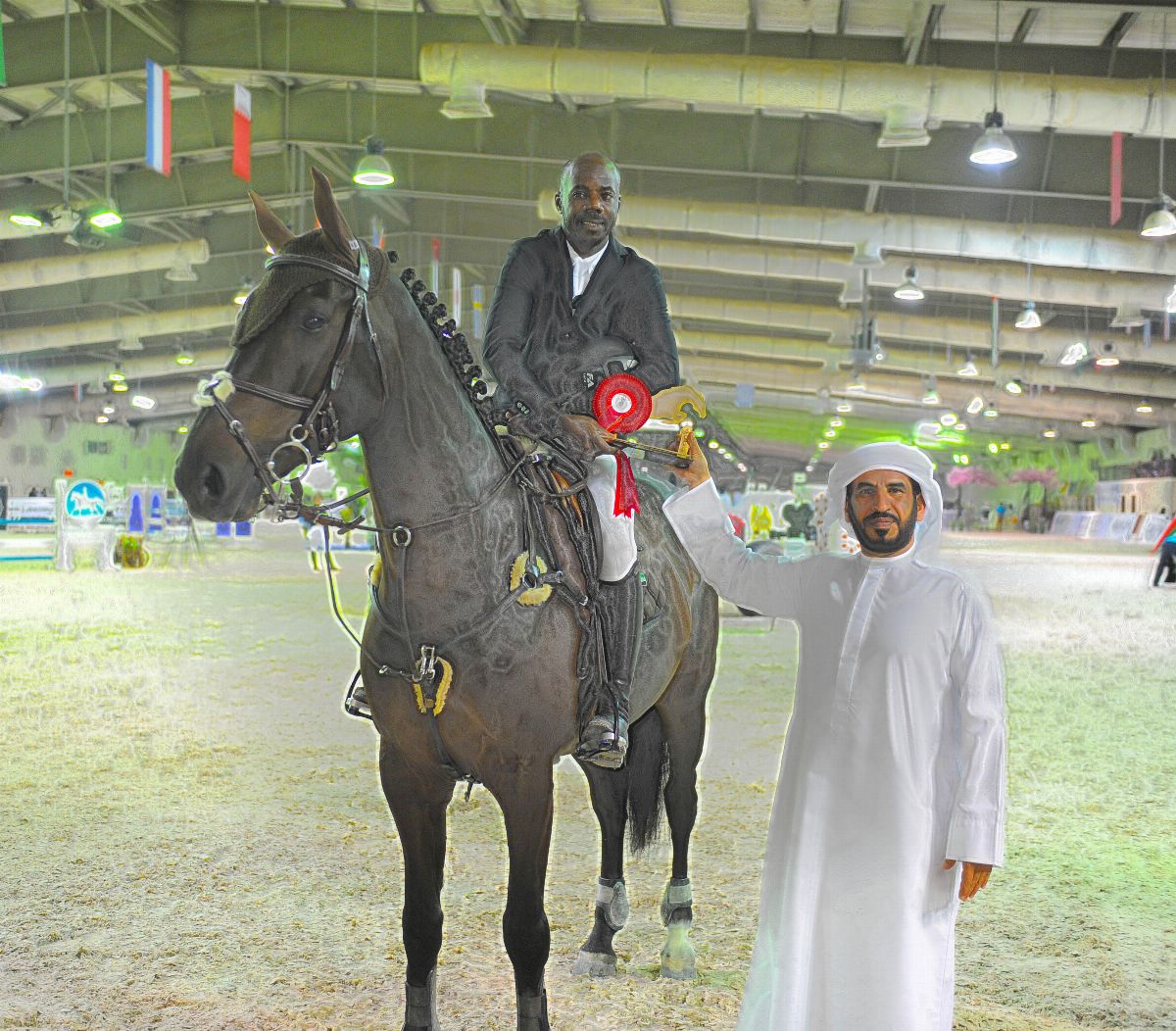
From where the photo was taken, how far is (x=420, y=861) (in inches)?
115

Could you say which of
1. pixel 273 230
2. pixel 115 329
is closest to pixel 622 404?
pixel 273 230

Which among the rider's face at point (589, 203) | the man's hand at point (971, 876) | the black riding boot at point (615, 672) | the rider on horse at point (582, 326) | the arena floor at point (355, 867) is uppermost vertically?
the rider's face at point (589, 203)

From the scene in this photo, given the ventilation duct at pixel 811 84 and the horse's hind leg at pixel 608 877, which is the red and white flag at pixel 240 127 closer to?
the ventilation duct at pixel 811 84

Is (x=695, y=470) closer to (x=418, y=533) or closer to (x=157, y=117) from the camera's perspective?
(x=418, y=533)

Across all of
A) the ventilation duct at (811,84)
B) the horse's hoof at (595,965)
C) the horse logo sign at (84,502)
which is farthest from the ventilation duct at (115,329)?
the horse's hoof at (595,965)

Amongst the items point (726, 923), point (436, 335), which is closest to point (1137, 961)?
point (726, 923)

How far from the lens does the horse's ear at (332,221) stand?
7.81ft

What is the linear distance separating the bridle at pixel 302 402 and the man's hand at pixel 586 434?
2.10 feet

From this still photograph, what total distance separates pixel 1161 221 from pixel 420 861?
12.3 m

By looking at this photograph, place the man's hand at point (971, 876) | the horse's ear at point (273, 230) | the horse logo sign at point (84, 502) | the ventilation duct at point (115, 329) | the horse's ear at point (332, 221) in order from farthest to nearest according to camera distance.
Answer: the ventilation duct at point (115, 329)
the horse logo sign at point (84, 502)
the horse's ear at point (273, 230)
the horse's ear at point (332, 221)
the man's hand at point (971, 876)

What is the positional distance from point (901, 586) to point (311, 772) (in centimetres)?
458

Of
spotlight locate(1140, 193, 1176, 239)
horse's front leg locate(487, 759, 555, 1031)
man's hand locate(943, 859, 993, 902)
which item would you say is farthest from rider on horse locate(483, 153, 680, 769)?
spotlight locate(1140, 193, 1176, 239)

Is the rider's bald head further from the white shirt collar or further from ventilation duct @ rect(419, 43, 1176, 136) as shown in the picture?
ventilation duct @ rect(419, 43, 1176, 136)

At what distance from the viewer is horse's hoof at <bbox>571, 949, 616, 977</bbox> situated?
11.9 feet
